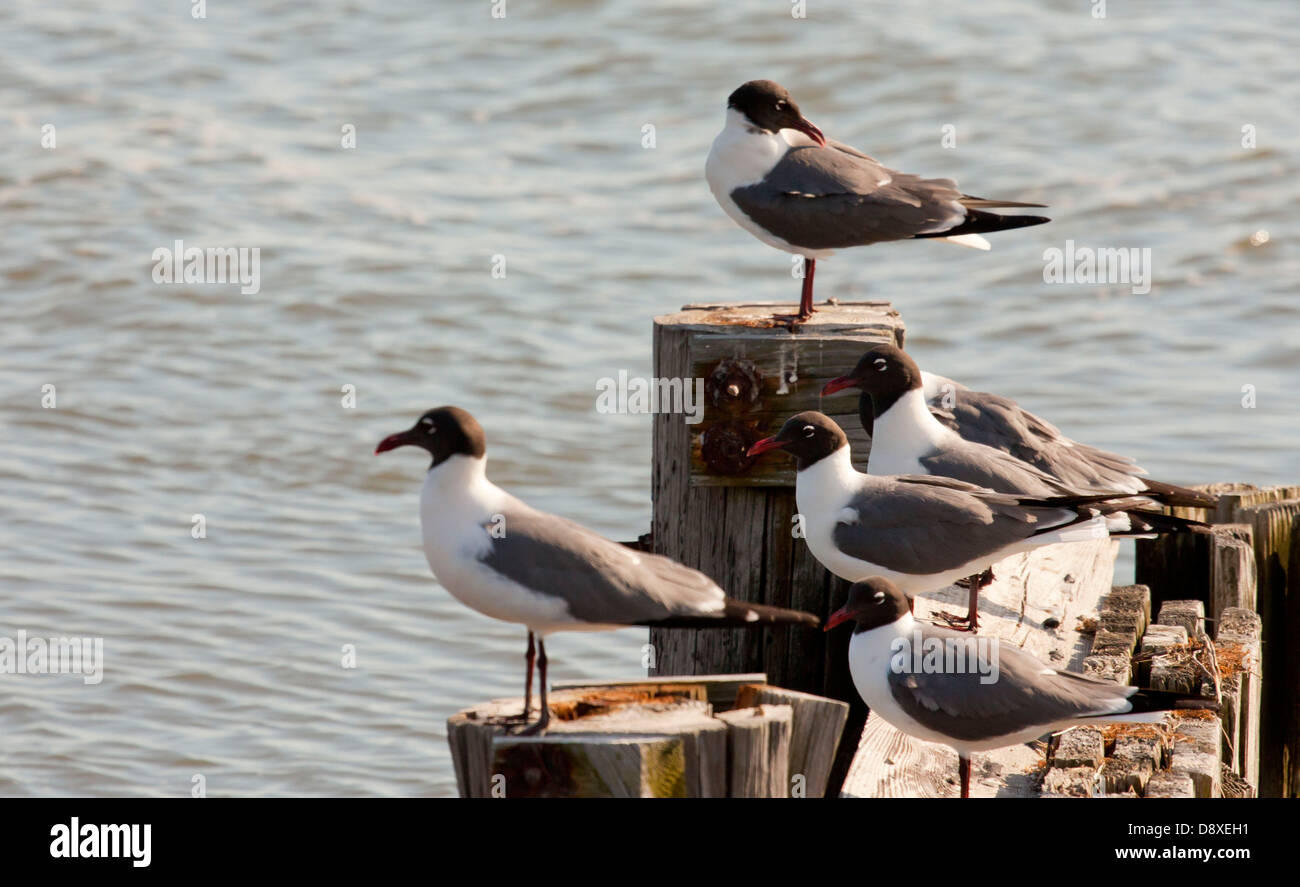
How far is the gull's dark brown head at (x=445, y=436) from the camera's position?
12.5 feet

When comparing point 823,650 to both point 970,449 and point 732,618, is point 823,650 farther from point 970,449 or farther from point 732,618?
point 732,618

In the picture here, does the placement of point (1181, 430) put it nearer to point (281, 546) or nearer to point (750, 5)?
point (281, 546)

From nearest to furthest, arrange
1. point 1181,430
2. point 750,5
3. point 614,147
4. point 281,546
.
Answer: point 281,546
point 1181,430
point 614,147
point 750,5

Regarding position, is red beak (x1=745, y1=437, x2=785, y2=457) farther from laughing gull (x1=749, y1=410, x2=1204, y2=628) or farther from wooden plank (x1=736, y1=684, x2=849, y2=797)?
wooden plank (x1=736, y1=684, x2=849, y2=797)

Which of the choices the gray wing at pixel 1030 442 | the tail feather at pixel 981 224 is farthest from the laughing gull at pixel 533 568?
the tail feather at pixel 981 224

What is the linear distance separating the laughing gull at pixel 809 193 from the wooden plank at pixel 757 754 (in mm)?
2612

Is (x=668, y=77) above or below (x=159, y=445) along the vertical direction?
above

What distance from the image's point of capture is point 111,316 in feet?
40.8

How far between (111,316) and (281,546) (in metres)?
4.04

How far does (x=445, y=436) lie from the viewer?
3809 millimetres

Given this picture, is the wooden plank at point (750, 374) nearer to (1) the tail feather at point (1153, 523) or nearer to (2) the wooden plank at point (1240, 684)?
(1) the tail feather at point (1153, 523)

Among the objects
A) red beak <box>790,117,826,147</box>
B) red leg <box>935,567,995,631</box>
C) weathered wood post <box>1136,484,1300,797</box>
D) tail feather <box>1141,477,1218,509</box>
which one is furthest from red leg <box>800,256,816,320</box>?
weathered wood post <box>1136,484,1300,797</box>

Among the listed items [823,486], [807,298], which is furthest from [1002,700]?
[807,298]
